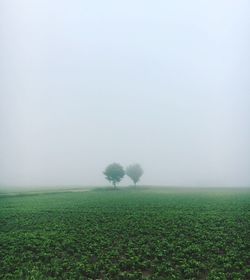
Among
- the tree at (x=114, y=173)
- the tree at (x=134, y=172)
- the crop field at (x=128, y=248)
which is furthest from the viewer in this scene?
the tree at (x=134, y=172)

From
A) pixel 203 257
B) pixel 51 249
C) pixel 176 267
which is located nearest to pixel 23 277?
pixel 51 249

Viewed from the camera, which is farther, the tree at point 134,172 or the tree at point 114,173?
the tree at point 134,172

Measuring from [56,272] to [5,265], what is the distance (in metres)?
4.06

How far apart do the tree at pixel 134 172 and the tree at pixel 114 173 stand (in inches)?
391

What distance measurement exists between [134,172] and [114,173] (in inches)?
561

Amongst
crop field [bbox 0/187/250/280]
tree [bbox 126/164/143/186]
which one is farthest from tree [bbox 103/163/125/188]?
crop field [bbox 0/187/250/280]

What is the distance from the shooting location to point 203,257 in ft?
66.3

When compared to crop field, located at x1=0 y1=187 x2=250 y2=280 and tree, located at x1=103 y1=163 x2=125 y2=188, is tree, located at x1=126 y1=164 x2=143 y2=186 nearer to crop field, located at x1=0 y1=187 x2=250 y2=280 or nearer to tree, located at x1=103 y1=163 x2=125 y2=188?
tree, located at x1=103 y1=163 x2=125 y2=188

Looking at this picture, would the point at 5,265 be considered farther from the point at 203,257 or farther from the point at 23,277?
the point at 203,257

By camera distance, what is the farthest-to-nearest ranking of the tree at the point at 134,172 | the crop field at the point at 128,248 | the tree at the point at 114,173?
1. the tree at the point at 134,172
2. the tree at the point at 114,173
3. the crop field at the point at 128,248

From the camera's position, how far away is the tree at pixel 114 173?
11656 cm

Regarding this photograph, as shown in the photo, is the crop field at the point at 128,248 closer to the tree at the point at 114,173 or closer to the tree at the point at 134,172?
the tree at the point at 114,173

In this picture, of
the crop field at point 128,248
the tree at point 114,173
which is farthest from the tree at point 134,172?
the crop field at point 128,248

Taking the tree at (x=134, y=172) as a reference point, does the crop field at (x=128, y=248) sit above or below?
below
